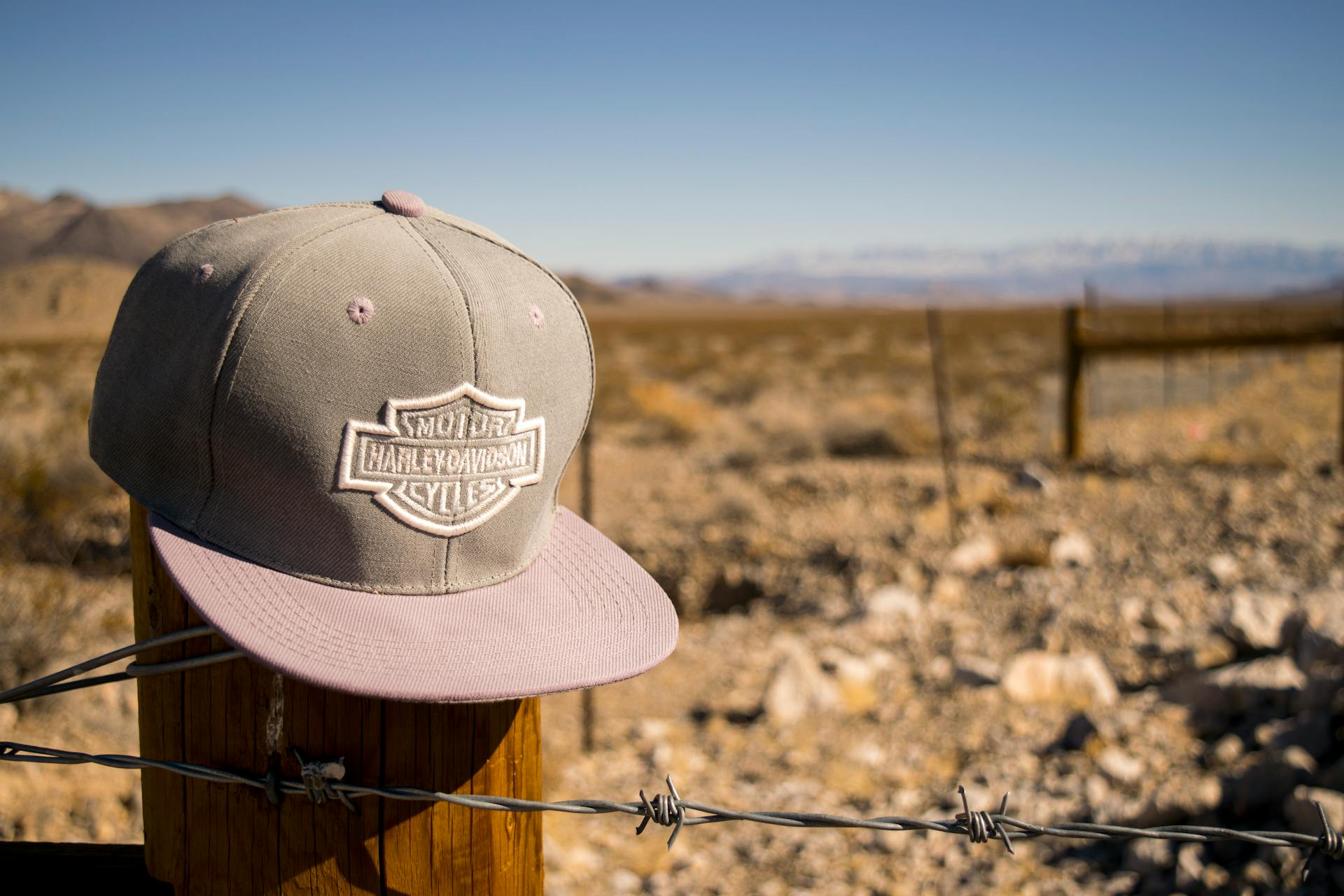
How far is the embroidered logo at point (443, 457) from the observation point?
122cm

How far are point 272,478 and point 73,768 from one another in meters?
3.47

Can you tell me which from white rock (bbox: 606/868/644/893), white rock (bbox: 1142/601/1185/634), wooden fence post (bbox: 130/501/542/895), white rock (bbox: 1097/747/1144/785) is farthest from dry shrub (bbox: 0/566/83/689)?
white rock (bbox: 1142/601/1185/634)

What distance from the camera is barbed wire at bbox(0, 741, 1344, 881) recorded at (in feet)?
4.02

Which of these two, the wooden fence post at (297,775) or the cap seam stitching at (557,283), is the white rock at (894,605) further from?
the wooden fence post at (297,775)

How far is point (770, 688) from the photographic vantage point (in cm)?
487

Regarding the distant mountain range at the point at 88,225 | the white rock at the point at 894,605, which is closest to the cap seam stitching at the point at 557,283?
the distant mountain range at the point at 88,225

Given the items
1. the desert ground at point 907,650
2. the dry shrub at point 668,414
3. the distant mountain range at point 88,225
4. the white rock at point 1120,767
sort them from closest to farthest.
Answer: the distant mountain range at point 88,225, the desert ground at point 907,650, the white rock at point 1120,767, the dry shrub at point 668,414

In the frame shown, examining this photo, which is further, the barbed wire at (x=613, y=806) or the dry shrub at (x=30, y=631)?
the dry shrub at (x=30, y=631)

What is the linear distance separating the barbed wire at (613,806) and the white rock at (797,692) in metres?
2.92

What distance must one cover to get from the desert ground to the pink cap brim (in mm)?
2585

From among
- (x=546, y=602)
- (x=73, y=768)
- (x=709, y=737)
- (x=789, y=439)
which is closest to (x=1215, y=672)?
(x=709, y=737)

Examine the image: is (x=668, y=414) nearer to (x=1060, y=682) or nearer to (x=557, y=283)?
(x=1060, y=682)

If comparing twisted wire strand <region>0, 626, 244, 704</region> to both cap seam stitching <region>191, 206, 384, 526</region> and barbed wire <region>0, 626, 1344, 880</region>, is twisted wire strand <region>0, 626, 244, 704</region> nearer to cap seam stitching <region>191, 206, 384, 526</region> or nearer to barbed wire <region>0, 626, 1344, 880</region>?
barbed wire <region>0, 626, 1344, 880</region>

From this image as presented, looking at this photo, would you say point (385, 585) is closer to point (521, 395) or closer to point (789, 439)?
point (521, 395)
